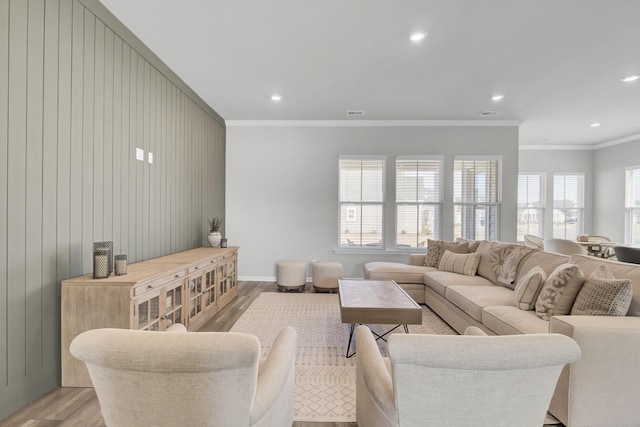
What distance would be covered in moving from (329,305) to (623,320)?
3062mm

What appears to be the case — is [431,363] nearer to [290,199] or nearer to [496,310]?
[496,310]

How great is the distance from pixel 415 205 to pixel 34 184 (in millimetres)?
5166

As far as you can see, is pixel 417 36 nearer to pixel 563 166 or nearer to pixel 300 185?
pixel 300 185

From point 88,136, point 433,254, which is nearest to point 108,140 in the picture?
point 88,136

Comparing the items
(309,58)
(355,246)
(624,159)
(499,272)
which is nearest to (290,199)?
(355,246)

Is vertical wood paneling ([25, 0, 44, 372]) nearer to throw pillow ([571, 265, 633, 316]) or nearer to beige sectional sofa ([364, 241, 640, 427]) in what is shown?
beige sectional sofa ([364, 241, 640, 427])

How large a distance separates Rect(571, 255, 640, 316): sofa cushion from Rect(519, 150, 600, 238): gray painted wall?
595 cm

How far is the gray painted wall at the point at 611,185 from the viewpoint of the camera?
6711 mm

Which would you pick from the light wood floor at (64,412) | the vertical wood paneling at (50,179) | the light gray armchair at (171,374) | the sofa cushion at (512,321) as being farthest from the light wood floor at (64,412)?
the sofa cushion at (512,321)

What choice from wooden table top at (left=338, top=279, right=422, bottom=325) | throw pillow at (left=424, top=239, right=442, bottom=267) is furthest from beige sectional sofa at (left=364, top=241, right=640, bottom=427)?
throw pillow at (left=424, top=239, right=442, bottom=267)

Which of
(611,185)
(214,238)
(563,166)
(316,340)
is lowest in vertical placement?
(316,340)

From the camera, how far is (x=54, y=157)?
2.14 m

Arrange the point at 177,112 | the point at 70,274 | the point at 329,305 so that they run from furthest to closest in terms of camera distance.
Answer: the point at 329,305, the point at 177,112, the point at 70,274

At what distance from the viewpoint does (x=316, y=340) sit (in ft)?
10.1
